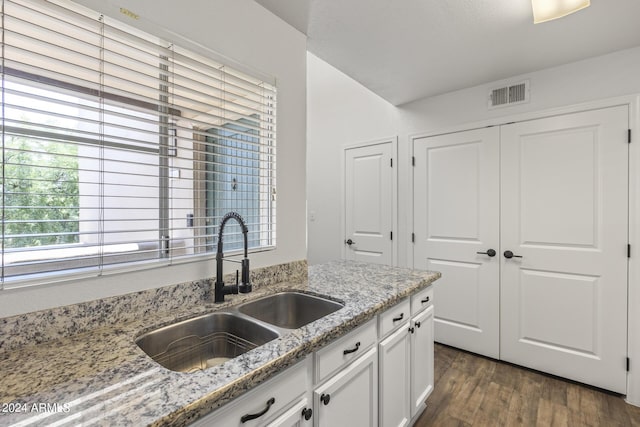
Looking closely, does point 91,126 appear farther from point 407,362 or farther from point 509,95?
point 509,95

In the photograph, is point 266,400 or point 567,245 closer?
point 266,400

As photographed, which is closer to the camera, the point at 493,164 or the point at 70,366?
the point at 70,366

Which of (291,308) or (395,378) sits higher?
(291,308)

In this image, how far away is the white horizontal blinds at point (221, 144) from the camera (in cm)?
134

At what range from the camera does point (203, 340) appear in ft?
4.00

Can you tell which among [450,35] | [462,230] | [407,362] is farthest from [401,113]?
[407,362]

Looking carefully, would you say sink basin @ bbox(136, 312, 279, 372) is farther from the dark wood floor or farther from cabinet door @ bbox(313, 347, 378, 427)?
the dark wood floor

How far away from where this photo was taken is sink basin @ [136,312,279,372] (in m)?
1.09

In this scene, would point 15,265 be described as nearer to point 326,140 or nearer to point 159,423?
point 159,423

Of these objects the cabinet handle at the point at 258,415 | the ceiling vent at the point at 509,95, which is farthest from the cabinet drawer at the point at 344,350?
the ceiling vent at the point at 509,95

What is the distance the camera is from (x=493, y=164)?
102 inches

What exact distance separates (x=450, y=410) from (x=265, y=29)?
8.64 ft

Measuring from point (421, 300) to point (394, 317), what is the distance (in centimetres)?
37

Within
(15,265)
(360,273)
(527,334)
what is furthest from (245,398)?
(527,334)
